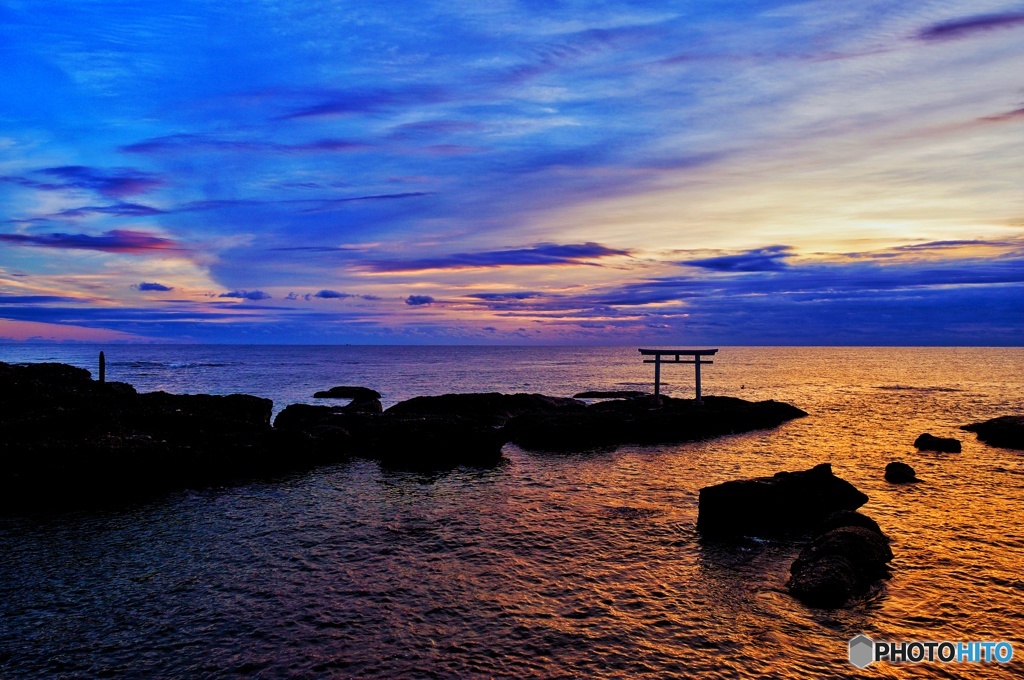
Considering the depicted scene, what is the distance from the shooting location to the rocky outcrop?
43.0 ft

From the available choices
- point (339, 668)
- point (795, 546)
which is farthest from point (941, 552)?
point (339, 668)

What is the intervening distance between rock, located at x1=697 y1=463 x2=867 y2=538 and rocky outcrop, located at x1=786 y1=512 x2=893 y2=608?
207 centimetres

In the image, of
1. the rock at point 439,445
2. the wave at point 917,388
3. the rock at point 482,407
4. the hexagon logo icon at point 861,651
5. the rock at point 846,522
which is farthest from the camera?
the wave at point 917,388

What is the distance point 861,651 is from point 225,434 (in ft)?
89.5

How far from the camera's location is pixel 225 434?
28.5 meters

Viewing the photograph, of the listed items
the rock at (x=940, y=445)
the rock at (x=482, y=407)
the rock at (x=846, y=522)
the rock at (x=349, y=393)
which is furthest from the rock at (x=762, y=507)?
the rock at (x=349, y=393)

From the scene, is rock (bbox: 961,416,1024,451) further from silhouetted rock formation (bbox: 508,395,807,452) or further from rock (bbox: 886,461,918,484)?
rock (bbox: 886,461,918,484)

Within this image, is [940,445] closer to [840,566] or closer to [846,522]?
[846,522]

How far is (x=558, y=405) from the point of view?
167 feet

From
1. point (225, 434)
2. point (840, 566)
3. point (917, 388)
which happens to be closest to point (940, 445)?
point (840, 566)

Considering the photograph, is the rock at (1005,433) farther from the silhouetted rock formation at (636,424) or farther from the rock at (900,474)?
the rock at (900,474)

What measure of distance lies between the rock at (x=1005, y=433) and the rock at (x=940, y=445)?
409 cm

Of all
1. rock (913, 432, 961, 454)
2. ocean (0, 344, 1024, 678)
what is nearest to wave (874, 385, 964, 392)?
rock (913, 432, 961, 454)

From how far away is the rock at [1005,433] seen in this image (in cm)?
3378
